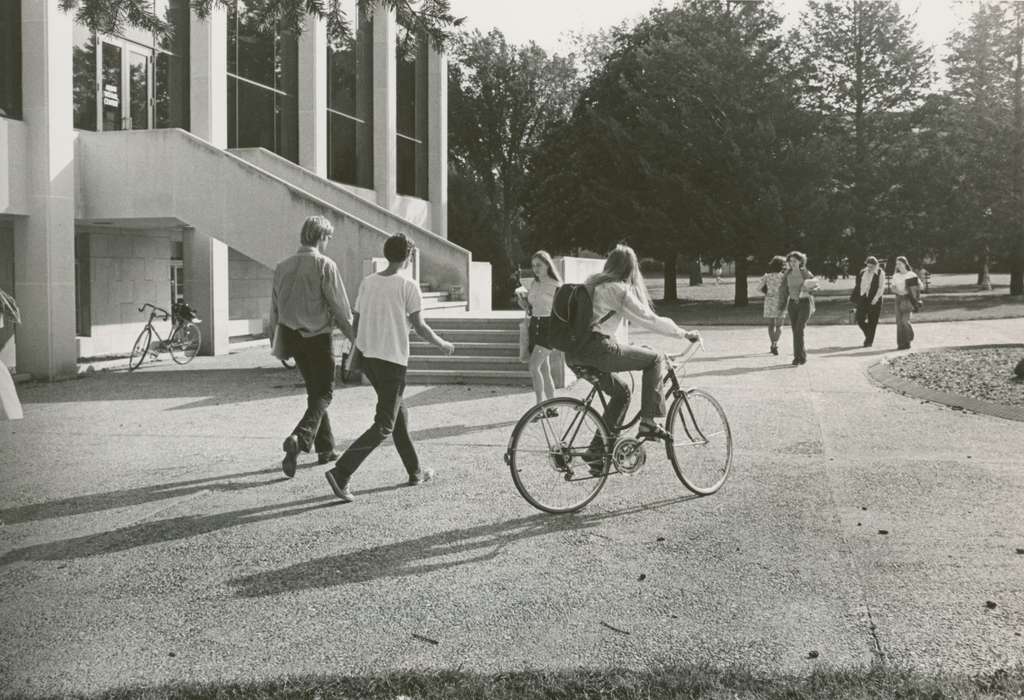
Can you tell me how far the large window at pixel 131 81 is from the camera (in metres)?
19.0

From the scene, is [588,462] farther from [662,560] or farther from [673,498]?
[662,560]

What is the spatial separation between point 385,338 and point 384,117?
22.8 metres

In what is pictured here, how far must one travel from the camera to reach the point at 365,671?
14.6 ft

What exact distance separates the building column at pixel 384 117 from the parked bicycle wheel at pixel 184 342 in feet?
38.0

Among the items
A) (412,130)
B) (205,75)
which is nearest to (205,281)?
(205,75)

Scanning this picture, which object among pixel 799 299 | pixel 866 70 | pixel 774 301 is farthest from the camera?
pixel 866 70

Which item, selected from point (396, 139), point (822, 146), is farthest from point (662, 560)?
point (822, 146)

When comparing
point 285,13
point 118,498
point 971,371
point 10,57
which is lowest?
point 118,498

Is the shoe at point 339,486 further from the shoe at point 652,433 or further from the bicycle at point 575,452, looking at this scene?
the shoe at point 652,433

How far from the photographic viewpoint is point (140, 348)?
18766mm

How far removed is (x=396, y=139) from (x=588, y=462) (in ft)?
81.8

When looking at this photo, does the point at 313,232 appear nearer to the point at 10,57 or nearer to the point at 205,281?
the point at 10,57

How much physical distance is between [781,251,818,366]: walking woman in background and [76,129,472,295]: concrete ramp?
6815 millimetres

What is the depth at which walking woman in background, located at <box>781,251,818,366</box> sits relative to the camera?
17.9 m
